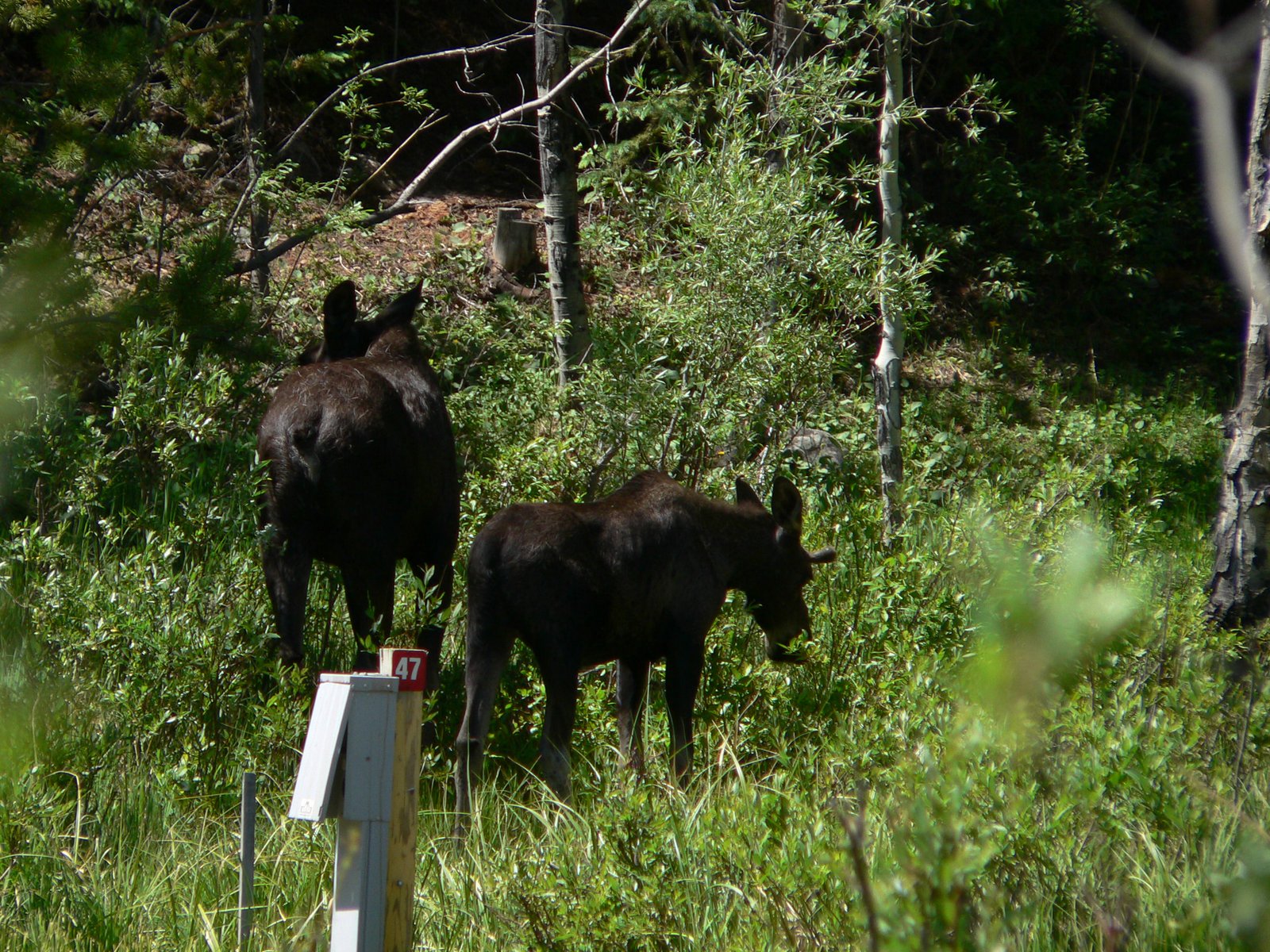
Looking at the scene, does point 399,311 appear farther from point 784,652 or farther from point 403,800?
point 403,800

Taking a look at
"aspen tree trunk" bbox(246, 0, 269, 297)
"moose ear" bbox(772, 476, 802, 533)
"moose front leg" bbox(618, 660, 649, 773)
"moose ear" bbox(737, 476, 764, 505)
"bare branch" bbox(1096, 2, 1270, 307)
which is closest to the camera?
"bare branch" bbox(1096, 2, 1270, 307)

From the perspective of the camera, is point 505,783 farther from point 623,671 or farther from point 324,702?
point 324,702

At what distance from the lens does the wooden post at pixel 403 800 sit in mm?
3461


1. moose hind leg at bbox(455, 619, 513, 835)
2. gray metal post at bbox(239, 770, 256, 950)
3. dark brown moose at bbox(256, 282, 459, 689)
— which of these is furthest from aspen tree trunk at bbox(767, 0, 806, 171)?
gray metal post at bbox(239, 770, 256, 950)

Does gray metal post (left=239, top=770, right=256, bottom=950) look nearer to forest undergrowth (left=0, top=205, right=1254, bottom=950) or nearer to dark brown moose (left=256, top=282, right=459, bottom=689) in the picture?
forest undergrowth (left=0, top=205, right=1254, bottom=950)

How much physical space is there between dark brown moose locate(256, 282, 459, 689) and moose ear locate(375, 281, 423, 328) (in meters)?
0.58

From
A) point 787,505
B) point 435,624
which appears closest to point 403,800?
point 435,624

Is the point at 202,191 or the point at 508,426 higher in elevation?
the point at 202,191

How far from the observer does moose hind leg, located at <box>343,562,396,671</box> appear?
19.2 ft

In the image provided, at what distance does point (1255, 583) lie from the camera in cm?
686

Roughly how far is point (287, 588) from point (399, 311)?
5.77ft

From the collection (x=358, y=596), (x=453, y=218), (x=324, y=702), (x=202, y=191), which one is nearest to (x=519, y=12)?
(x=453, y=218)

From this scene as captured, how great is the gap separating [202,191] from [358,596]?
7.08 m

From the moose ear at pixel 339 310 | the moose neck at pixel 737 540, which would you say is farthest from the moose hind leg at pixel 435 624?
the moose ear at pixel 339 310
